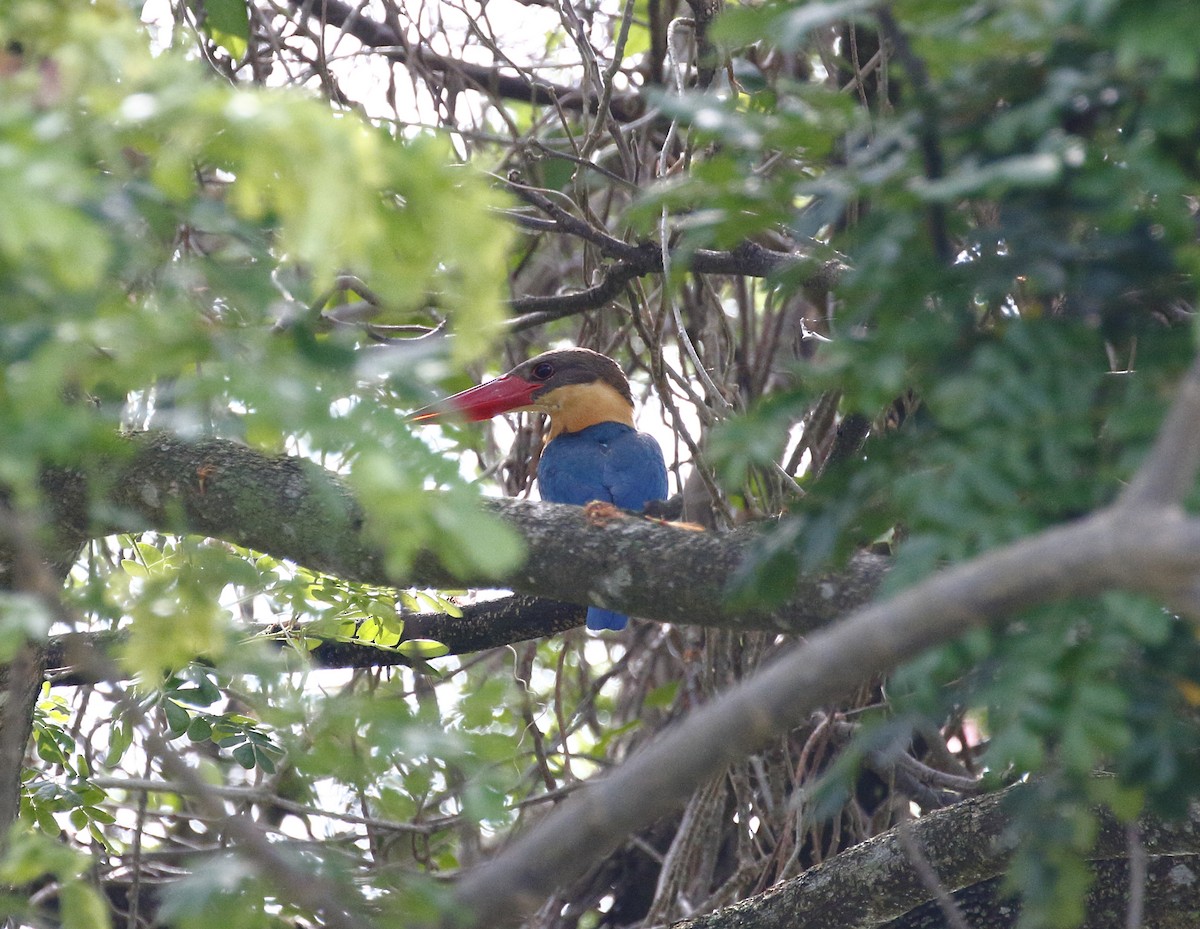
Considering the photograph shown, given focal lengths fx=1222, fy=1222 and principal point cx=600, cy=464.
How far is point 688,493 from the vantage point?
4.03 meters

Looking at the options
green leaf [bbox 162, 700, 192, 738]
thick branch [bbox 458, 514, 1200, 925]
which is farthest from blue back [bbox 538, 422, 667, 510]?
thick branch [bbox 458, 514, 1200, 925]

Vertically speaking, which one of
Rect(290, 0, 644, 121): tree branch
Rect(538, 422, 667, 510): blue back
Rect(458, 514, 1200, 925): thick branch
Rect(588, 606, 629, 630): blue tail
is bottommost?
Rect(458, 514, 1200, 925): thick branch

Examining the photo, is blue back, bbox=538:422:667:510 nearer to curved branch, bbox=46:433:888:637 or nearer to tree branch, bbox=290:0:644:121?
tree branch, bbox=290:0:644:121

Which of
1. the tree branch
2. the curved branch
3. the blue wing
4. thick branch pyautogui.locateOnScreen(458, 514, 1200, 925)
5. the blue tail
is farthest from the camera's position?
the blue wing

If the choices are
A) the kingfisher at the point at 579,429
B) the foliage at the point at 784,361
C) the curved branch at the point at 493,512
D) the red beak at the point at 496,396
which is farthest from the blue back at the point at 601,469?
the foliage at the point at 784,361

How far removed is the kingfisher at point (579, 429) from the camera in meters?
3.73

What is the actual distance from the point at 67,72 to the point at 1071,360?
0.96 metres

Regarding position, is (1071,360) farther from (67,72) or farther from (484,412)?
(484,412)

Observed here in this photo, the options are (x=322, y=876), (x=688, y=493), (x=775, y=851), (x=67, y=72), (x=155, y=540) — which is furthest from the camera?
(x=688, y=493)

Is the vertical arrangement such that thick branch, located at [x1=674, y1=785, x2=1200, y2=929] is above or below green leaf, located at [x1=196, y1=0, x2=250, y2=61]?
below

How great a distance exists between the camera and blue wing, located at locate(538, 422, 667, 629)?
3717 mm

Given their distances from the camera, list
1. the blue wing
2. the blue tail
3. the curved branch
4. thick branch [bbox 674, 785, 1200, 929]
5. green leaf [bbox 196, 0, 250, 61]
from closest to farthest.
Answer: the curved branch, thick branch [bbox 674, 785, 1200, 929], green leaf [bbox 196, 0, 250, 61], the blue tail, the blue wing

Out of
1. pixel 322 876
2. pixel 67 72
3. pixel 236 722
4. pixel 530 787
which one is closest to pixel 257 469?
pixel 236 722

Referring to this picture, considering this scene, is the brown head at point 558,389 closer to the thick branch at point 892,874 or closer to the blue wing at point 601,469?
the blue wing at point 601,469
